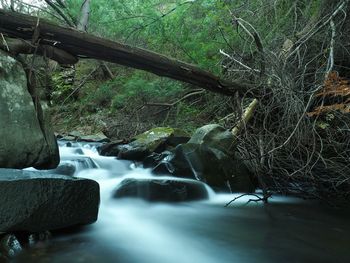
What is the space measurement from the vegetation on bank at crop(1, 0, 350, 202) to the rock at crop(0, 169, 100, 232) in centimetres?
218

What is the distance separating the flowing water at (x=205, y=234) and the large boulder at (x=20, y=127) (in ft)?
3.40

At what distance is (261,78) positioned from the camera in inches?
244

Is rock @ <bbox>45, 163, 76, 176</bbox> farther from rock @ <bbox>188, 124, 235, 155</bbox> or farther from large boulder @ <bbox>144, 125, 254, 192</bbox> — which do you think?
rock @ <bbox>188, 124, 235, 155</bbox>

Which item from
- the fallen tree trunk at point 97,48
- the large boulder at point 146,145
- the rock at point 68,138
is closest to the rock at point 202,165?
the fallen tree trunk at point 97,48

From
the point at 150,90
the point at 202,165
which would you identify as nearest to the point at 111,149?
the point at 150,90

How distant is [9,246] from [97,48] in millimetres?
2667

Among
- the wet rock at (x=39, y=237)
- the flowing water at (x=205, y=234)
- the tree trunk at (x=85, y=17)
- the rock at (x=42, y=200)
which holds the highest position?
the tree trunk at (x=85, y=17)

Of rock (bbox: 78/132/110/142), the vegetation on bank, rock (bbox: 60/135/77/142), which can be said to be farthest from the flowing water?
rock (bbox: 60/135/77/142)

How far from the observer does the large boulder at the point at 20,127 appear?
13.9ft

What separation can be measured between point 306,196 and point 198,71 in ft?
8.15

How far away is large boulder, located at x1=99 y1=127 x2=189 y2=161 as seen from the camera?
721cm

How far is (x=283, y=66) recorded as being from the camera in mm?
5773

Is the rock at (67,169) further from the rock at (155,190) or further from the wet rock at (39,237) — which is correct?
the wet rock at (39,237)

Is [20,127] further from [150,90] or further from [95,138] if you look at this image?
[95,138]
